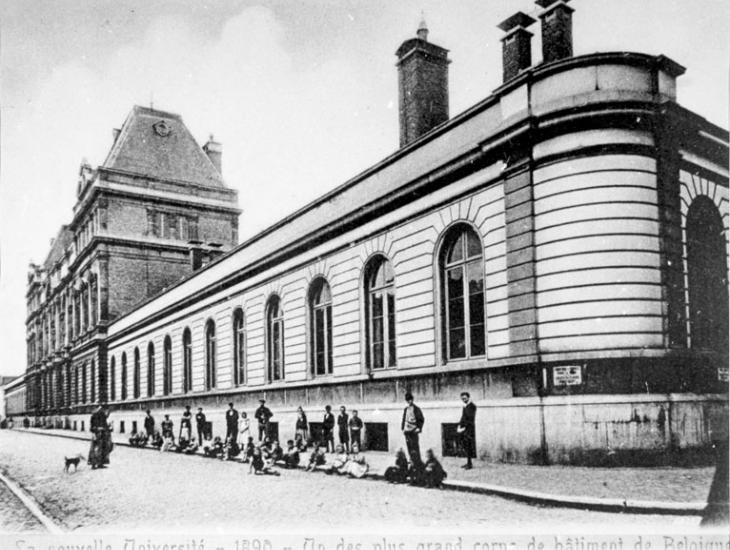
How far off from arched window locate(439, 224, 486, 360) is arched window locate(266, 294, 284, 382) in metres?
9.79

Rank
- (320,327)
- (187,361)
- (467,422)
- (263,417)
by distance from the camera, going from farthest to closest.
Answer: (187,361) < (263,417) < (320,327) < (467,422)

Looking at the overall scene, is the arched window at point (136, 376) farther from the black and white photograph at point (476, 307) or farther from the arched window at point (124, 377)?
the black and white photograph at point (476, 307)

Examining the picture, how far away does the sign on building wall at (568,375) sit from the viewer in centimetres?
1338

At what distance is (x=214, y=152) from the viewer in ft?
179

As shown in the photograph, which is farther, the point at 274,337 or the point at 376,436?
the point at 274,337

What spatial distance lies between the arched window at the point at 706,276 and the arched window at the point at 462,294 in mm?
4331

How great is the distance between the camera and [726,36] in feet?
34.4

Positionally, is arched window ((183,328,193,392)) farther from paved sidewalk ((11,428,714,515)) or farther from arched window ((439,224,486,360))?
paved sidewalk ((11,428,714,515))

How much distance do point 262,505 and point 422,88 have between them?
510 inches

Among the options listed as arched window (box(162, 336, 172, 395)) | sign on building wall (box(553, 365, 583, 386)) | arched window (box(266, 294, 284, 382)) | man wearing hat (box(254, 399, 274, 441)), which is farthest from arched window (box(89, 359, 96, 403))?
sign on building wall (box(553, 365, 583, 386))

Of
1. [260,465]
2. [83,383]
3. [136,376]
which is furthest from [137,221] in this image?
[260,465]

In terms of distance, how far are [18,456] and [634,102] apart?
23855 mm

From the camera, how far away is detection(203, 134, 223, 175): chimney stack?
5409 centimetres

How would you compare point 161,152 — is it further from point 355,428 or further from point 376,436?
point 376,436
